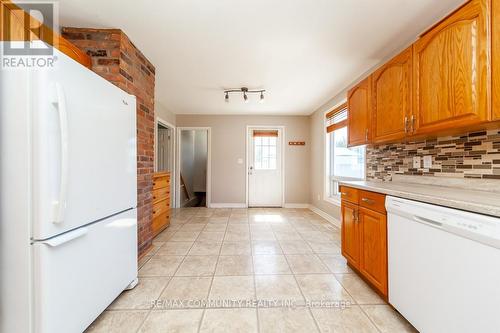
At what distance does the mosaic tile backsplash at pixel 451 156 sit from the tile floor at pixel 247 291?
116 cm

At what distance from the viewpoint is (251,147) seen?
5.21m

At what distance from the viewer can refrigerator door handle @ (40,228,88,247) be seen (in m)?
1.01

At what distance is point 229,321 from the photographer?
1.41 metres

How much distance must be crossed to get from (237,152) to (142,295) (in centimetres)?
380

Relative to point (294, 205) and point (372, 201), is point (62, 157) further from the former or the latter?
point (294, 205)

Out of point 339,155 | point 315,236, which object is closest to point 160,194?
point 315,236

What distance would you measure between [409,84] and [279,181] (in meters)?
3.73

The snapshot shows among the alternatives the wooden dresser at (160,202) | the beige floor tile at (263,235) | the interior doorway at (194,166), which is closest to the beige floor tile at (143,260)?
the wooden dresser at (160,202)

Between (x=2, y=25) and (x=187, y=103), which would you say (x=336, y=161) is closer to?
(x=187, y=103)

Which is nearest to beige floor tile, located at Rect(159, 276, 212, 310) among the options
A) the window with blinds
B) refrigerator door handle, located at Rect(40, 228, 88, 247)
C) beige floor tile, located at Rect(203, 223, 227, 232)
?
refrigerator door handle, located at Rect(40, 228, 88, 247)

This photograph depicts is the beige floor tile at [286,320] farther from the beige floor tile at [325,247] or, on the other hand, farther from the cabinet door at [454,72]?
the cabinet door at [454,72]

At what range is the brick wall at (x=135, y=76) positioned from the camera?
1.97 meters

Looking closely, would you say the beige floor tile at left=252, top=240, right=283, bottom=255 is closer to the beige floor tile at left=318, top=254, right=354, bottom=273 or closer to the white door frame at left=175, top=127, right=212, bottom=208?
the beige floor tile at left=318, top=254, right=354, bottom=273

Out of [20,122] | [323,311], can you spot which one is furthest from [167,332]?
[20,122]
